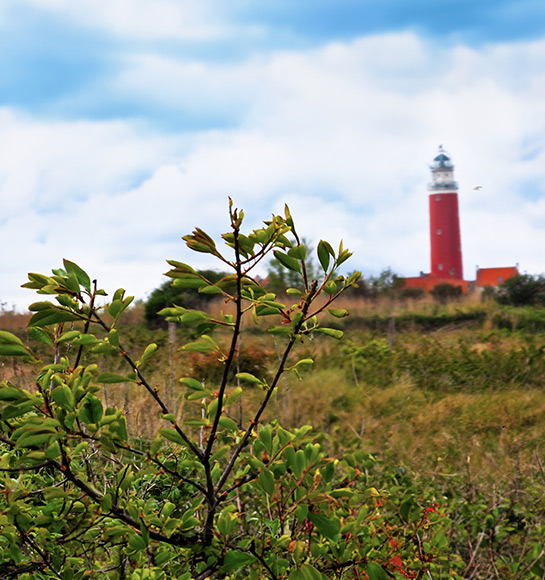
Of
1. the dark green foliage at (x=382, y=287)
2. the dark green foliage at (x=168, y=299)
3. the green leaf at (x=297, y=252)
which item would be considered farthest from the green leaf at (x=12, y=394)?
the dark green foliage at (x=382, y=287)

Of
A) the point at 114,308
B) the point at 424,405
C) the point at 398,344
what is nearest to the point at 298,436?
the point at 114,308

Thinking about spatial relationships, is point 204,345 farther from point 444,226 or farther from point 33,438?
point 444,226

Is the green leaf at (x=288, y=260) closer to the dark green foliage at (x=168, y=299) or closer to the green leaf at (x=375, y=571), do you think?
the green leaf at (x=375, y=571)

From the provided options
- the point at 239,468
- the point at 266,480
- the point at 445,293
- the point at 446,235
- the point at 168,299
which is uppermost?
the point at 446,235

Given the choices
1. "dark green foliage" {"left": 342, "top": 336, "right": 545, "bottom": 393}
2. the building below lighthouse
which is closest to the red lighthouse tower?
the building below lighthouse

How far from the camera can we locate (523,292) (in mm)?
20625

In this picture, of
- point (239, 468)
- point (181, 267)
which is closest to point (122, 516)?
point (181, 267)

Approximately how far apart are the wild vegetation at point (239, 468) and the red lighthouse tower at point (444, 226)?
3883cm

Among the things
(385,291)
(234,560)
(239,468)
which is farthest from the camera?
(385,291)

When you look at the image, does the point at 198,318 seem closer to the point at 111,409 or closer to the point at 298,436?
the point at 111,409

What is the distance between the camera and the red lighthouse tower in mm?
46938

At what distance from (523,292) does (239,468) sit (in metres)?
20.2

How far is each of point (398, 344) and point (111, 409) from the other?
40.3 feet

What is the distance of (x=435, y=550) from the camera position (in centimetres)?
227
